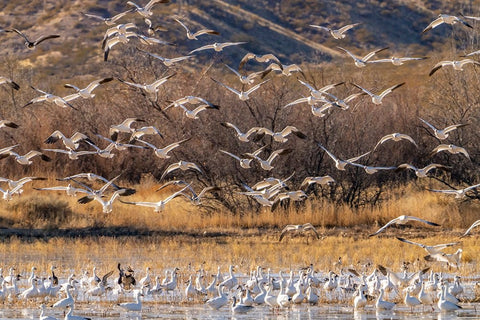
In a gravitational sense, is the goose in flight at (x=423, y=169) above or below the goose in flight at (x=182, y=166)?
below

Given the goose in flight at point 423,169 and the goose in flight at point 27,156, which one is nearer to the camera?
the goose in flight at point 423,169

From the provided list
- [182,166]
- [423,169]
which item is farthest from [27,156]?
[423,169]

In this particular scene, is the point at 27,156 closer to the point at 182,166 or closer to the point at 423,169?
the point at 182,166

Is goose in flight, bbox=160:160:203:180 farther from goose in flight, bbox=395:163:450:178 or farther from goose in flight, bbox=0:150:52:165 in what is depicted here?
goose in flight, bbox=395:163:450:178

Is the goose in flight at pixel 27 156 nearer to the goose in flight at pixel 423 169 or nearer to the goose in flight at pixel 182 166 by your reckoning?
the goose in flight at pixel 182 166

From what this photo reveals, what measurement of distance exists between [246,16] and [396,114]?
54.3 m

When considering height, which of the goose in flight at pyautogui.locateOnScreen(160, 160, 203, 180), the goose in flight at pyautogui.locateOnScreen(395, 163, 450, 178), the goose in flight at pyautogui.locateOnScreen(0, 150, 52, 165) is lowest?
the goose in flight at pyautogui.locateOnScreen(395, 163, 450, 178)

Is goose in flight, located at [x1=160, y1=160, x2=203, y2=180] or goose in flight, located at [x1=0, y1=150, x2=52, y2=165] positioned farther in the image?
goose in flight, located at [x1=160, y1=160, x2=203, y2=180]

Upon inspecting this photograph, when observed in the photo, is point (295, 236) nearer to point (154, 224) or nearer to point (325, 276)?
point (154, 224)

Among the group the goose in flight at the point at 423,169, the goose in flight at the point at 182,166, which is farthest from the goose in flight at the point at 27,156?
the goose in flight at the point at 423,169

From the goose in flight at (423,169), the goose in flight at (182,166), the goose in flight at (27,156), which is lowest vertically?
the goose in flight at (423,169)

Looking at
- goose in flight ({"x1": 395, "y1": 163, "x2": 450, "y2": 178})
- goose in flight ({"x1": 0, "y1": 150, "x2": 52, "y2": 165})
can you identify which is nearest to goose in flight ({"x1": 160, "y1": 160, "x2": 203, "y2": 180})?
goose in flight ({"x1": 0, "y1": 150, "x2": 52, "y2": 165})

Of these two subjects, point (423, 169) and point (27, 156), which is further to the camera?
point (27, 156)

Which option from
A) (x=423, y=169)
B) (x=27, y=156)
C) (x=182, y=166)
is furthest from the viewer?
(x=27, y=156)
